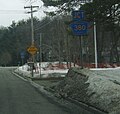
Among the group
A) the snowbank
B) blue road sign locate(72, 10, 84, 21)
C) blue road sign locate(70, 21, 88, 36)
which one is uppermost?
blue road sign locate(72, 10, 84, 21)

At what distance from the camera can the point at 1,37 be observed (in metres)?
163

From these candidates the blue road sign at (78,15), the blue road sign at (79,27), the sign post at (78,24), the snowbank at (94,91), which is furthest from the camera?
the blue road sign at (79,27)

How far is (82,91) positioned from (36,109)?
12.6ft

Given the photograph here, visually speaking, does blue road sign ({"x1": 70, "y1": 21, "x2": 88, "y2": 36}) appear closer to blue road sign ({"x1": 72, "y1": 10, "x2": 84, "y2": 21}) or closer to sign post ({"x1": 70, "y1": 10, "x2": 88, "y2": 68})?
sign post ({"x1": 70, "y1": 10, "x2": 88, "y2": 68})

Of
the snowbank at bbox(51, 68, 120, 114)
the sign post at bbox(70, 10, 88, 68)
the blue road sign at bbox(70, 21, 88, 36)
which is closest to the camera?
the snowbank at bbox(51, 68, 120, 114)

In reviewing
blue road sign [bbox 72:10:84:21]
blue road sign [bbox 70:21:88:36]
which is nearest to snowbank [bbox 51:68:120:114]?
blue road sign [bbox 70:21:88:36]

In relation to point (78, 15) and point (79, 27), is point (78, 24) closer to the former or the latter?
point (79, 27)

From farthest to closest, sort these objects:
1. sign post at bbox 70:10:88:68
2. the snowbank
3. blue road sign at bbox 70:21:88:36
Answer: blue road sign at bbox 70:21:88:36 → sign post at bbox 70:10:88:68 → the snowbank

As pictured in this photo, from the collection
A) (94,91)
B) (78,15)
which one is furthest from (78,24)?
(94,91)

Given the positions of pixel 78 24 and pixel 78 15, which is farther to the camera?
pixel 78 24

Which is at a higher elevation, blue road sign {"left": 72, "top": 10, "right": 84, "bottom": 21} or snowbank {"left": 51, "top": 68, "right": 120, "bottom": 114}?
blue road sign {"left": 72, "top": 10, "right": 84, "bottom": 21}

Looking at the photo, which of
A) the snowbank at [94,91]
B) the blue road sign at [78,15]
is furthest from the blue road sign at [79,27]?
the snowbank at [94,91]

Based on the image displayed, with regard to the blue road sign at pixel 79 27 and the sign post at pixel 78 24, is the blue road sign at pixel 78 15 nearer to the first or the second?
the sign post at pixel 78 24

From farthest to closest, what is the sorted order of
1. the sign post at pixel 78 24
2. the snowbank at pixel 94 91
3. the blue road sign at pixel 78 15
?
the sign post at pixel 78 24
the blue road sign at pixel 78 15
the snowbank at pixel 94 91
